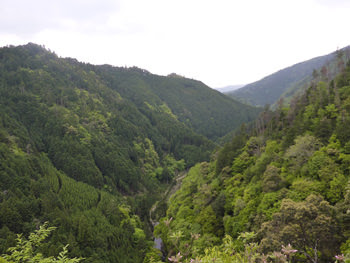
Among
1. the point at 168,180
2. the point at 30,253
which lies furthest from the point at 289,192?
the point at 168,180

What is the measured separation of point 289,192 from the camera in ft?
96.2

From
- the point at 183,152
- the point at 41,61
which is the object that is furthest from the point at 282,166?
the point at 41,61

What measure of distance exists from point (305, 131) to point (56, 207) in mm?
60898

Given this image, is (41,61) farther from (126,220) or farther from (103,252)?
(103,252)

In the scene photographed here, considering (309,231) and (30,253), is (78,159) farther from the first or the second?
(309,231)

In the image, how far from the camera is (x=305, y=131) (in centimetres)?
3953

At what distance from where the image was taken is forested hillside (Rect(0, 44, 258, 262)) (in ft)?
173

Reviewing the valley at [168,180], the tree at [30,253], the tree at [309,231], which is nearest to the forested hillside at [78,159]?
the valley at [168,180]

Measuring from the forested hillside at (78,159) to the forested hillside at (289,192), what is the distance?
61.8 ft

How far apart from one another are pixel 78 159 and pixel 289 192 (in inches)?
3307

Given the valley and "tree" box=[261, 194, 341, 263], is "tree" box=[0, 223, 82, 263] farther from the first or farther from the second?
"tree" box=[261, 194, 341, 263]

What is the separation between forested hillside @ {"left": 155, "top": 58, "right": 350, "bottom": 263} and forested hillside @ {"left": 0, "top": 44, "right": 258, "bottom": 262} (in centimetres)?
1884

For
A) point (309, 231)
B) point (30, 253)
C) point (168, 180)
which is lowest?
point (168, 180)

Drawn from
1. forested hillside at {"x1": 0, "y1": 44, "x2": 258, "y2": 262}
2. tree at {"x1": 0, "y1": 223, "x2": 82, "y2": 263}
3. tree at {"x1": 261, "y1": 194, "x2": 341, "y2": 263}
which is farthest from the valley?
tree at {"x1": 0, "y1": 223, "x2": 82, "y2": 263}
